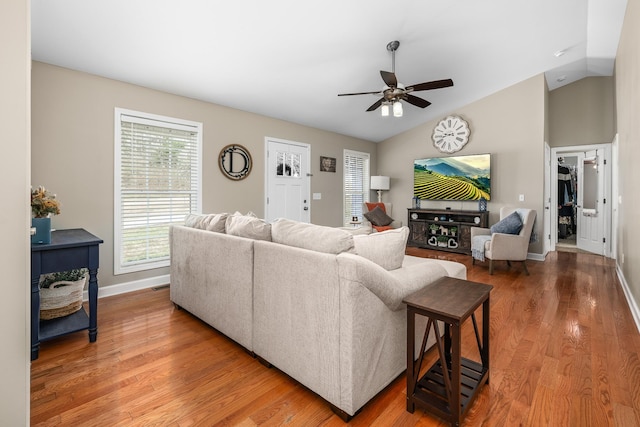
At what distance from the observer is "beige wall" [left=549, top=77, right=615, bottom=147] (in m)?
5.20

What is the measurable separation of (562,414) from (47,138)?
452cm

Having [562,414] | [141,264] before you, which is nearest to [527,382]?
[562,414]

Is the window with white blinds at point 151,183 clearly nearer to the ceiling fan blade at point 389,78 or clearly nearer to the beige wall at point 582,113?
the ceiling fan blade at point 389,78

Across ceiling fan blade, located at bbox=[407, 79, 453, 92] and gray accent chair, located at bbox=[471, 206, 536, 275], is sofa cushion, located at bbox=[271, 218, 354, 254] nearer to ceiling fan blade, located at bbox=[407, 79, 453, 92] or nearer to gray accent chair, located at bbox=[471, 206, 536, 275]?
ceiling fan blade, located at bbox=[407, 79, 453, 92]

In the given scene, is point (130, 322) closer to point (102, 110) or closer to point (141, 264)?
point (141, 264)

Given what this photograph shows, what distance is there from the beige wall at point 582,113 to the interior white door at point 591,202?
0.36 metres

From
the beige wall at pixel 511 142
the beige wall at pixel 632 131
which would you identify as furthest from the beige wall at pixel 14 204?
the beige wall at pixel 511 142

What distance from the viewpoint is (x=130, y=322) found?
264 cm

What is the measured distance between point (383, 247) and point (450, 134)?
5.15m

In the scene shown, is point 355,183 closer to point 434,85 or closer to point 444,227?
point 444,227

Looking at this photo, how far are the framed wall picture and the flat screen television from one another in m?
1.79

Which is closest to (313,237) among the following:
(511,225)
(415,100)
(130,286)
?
(415,100)

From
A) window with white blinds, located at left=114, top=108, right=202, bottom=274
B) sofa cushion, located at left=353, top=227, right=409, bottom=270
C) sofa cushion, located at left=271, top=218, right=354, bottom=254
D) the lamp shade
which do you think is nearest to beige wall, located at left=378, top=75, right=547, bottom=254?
the lamp shade

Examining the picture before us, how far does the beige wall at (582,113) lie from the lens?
520 centimetres
